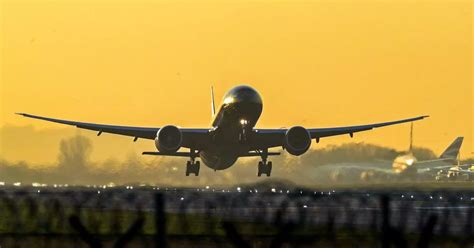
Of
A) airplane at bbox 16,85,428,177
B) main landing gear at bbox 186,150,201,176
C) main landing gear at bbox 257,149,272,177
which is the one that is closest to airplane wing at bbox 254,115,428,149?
airplane at bbox 16,85,428,177

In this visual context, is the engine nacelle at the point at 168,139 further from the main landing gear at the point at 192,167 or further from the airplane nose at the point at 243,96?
the main landing gear at the point at 192,167

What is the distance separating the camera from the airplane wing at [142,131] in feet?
245

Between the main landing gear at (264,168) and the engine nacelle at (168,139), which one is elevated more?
the engine nacelle at (168,139)

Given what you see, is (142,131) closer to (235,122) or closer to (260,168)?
(260,168)

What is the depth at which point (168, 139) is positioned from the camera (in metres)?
74.1

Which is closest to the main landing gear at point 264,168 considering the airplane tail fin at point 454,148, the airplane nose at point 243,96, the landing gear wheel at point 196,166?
the landing gear wheel at point 196,166

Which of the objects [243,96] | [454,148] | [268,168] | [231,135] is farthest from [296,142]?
[454,148]

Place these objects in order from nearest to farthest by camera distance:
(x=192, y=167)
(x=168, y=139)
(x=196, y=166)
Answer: (x=168, y=139) → (x=192, y=167) → (x=196, y=166)

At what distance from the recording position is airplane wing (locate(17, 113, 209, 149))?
74.7m

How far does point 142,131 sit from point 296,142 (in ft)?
36.6

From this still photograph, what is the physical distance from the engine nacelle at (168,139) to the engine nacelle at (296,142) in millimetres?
7107

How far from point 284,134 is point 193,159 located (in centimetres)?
750

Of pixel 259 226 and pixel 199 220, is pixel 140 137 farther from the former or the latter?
pixel 259 226

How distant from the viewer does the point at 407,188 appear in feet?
248
